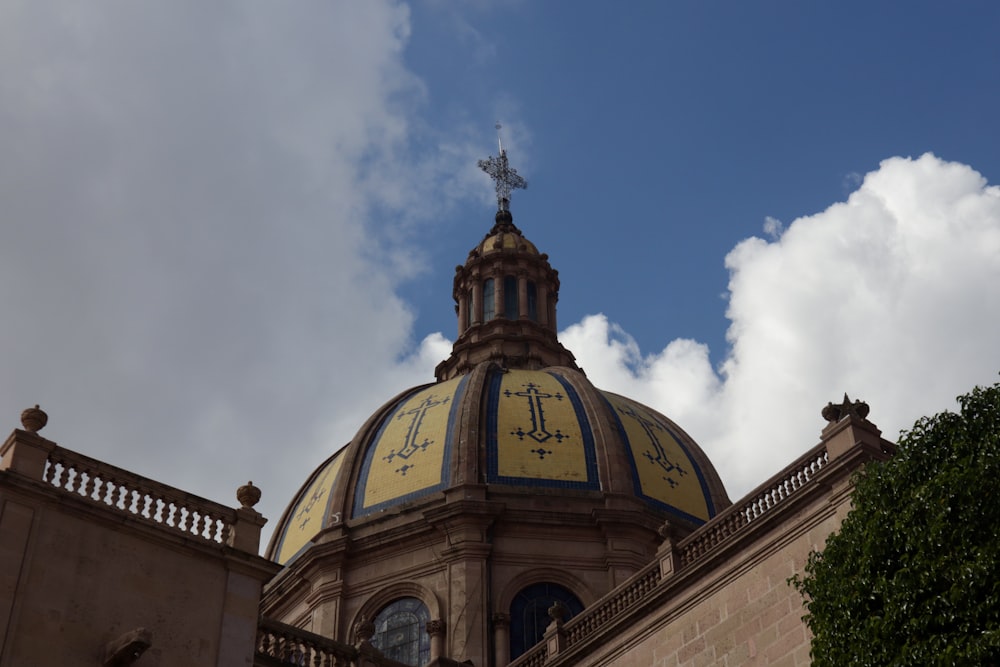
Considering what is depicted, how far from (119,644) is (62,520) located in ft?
5.69

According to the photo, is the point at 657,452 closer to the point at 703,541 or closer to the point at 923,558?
the point at 703,541

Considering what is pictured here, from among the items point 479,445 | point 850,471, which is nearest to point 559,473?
point 479,445

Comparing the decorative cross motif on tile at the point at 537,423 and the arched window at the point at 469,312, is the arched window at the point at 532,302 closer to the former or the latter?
the arched window at the point at 469,312

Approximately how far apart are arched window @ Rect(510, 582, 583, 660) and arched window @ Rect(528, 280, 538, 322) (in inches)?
519

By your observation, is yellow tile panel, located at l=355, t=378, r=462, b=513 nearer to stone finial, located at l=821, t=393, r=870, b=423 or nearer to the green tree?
stone finial, located at l=821, t=393, r=870, b=423

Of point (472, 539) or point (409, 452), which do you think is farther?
point (409, 452)

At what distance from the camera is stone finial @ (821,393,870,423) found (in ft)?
69.4

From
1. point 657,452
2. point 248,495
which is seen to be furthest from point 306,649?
point 657,452

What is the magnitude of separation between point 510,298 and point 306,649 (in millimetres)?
27121

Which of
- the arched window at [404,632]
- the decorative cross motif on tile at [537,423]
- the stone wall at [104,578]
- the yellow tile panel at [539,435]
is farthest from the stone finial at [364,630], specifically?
the stone wall at [104,578]

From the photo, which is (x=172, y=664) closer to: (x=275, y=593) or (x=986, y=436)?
(x=986, y=436)

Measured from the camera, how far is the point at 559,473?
3766 cm

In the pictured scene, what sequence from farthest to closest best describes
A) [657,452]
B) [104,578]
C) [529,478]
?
[657,452]
[529,478]
[104,578]

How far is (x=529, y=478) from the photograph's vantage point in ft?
123
